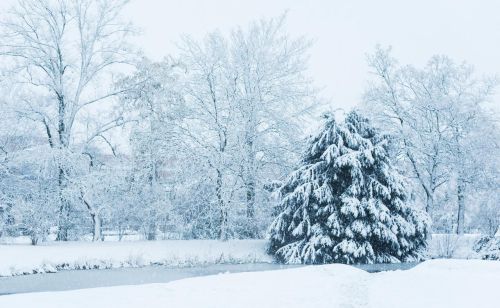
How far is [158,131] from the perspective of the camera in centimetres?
2689

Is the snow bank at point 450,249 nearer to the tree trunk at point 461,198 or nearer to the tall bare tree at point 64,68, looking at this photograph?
the tree trunk at point 461,198

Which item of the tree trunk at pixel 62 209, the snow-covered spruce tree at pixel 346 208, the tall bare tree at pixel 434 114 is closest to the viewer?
the snow-covered spruce tree at pixel 346 208

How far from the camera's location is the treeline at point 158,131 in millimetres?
25375

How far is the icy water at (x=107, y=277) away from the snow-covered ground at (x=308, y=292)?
13.3 feet

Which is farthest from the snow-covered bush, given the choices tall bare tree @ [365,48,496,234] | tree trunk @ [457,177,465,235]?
tree trunk @ [457,177,465,235]

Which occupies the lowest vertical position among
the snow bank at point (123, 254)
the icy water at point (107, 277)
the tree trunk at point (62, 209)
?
the icy water at point (107, 277)

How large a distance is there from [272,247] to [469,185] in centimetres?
1418

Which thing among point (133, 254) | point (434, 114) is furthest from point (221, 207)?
point (434, 114)

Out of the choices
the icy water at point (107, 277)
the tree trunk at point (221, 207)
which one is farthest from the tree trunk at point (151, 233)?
the icy water at point (107, 277)

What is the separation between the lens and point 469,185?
32.4 meters

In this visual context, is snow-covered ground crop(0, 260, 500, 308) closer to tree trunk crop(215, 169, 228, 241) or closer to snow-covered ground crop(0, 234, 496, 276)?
snow-covered ground crop(0, 234, 496, 276)

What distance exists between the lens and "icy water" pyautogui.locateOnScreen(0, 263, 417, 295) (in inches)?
652

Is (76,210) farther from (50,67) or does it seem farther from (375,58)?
(375,58)

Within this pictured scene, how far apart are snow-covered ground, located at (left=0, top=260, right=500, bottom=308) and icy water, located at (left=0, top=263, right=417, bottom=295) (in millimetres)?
4047
